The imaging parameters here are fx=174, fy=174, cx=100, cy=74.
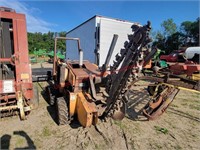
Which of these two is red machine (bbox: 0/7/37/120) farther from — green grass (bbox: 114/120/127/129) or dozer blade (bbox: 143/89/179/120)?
dozer blade (bbox: 143/89/179/120)

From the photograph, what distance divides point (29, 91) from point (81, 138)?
1628 millimetres

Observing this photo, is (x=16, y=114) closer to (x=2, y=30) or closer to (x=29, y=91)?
(x=29, y=91)

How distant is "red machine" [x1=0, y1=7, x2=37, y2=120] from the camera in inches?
147

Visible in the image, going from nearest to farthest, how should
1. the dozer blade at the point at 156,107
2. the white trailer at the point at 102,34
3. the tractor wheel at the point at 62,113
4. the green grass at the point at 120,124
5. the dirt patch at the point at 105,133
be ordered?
the dirt patch at the point at 105,133 → the tractor wheel at the point at 62,113 → the green grass at the point at 120,124 → the dozer blade at the point at 156,107 → the white trailer at the point at 102,34

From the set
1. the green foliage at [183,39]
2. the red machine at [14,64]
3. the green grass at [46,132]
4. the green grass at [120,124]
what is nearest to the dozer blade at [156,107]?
the green grass at [120,124]

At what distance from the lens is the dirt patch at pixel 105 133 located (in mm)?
3139

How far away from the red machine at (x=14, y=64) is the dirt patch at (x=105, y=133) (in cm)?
40

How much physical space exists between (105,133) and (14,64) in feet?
8.13

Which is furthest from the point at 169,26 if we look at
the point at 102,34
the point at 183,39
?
the point at 102,34

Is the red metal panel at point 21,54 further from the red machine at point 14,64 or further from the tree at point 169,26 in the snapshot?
the tree at point 169,26

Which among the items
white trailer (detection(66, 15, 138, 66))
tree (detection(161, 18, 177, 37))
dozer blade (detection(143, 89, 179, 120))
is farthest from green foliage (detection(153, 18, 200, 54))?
dozer blade (detection(143, 89, 179, 120))

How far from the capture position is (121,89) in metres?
3.21

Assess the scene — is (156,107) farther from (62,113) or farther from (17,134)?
(17,134)

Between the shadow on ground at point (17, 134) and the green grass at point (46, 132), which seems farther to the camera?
the green grass at point (46, 132)
